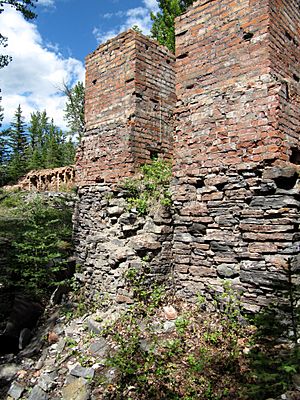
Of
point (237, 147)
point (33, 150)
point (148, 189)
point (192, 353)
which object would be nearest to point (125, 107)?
point (148, 189)

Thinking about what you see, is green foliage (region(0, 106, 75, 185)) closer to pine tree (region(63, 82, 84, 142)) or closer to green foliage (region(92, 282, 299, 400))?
pine tree (region(63, 82, 84, 142))

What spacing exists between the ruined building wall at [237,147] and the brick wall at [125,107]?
3.38ft

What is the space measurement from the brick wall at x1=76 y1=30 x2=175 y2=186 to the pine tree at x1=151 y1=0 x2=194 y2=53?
9000mm

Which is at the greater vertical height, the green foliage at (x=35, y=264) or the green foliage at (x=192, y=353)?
the green foliage at (x=35, y=264)

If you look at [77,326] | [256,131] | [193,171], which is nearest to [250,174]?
[256,131]

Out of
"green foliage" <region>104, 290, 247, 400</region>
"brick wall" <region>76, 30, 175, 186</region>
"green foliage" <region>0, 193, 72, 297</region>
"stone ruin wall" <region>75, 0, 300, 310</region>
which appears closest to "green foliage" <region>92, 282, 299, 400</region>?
"green foliage" <region>104, 290, 247, 400</region>

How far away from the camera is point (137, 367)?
349 centimetres

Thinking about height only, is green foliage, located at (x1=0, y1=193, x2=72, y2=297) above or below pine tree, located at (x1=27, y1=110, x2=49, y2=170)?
below

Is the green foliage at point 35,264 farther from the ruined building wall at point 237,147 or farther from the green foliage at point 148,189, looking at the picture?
the ruined building wall at point 237,147

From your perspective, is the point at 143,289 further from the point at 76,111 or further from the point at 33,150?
the point at 33,150

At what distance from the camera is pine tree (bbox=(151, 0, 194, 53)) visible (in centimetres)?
1392

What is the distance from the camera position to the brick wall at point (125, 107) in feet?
18.1

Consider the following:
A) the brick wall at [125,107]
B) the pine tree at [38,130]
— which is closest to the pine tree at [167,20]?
the brick wall at [125,107]

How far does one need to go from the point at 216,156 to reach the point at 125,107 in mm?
2249
